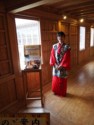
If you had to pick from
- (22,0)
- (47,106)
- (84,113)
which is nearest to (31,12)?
(22,0)

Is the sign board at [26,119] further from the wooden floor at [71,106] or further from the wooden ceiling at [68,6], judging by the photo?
the wooden ceiling at [68,6]

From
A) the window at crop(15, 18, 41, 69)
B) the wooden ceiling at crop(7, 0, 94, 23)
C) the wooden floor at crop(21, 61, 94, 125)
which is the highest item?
the wooden ceiling at crop(7, 0, 94, 23)

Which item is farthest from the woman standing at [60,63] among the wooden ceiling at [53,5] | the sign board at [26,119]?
the sign board at [26,119]

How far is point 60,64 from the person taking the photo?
284cm

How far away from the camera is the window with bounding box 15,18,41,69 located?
3.04 m

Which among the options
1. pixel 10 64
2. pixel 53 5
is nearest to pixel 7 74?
pixel 10 64

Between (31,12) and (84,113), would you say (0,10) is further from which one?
(84,113)

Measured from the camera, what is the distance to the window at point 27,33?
3.04 meters

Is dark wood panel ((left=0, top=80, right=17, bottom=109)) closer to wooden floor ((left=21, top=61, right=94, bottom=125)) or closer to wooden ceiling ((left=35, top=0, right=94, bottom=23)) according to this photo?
wooden floor ((left=21, top=61, right=94, bottom=125))

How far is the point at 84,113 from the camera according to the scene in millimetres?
2232

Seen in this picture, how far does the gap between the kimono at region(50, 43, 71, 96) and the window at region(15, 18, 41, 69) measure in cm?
74

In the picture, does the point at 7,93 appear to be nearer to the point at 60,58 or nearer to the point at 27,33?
the point at 60,58

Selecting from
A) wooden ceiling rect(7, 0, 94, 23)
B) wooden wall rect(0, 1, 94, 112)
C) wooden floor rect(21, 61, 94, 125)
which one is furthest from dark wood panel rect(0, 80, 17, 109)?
wooden ceiling rect(7, 0, 94, 23)

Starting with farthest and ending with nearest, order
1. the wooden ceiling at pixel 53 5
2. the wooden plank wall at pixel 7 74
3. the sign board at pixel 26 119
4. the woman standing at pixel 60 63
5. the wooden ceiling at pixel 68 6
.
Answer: the wooden ceiling at pixel 68 6
the woman standing at pixel 60 63
the wooden plank wall at pixel 7 74
the wooden ceiling at pixel 53 5
the sign board at pixel 26 119
